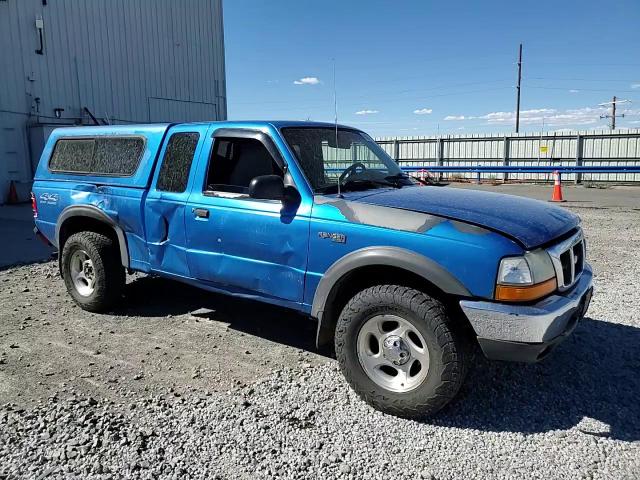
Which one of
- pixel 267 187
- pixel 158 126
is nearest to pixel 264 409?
pixel 267 187

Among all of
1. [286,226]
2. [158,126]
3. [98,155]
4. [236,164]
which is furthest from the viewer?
[98,155]

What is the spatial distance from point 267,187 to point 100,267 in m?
2.41

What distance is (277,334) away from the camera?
4.75 m

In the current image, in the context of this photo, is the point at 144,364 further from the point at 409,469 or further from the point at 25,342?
the point at 409,469

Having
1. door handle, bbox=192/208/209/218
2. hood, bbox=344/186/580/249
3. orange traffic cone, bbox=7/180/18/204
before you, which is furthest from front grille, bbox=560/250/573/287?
orange traffic cone, bbox=7/180/18/204

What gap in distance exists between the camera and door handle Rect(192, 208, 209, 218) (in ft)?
13.6

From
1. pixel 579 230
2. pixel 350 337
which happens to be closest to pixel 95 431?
pixel 350 337

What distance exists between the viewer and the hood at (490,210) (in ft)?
10.3

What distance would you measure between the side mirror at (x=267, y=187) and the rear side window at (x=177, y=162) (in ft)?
3.46

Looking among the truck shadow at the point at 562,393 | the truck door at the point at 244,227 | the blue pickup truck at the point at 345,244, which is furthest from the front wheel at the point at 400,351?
the truck door at the point at 244,227

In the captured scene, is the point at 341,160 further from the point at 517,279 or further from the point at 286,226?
the point at 517,279

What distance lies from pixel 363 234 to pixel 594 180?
76.1 ft

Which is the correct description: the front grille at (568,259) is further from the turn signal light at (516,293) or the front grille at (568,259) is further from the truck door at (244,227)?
the truck door at (244,227)

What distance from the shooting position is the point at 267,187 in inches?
140
